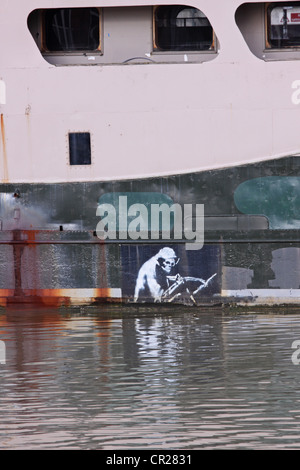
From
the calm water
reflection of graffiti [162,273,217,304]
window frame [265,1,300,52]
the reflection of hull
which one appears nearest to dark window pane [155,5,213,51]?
window frame [265,1,300,52]

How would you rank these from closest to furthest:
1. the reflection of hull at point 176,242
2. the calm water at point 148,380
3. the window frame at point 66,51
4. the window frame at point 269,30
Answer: the calm water at point 148,380, the reflection of hull at point 176,242, the window frame at point 269,30, the window frame at point 66,51

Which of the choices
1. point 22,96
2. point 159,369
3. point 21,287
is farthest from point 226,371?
point 22,96

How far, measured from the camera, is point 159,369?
27.3 feet

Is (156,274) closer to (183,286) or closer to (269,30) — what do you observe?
(183,286)

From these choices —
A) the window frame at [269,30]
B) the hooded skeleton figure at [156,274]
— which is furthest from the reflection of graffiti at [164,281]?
the window frame at [269,30]

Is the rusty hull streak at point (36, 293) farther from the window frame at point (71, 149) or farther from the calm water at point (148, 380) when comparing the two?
the window frame at point (71, 149)

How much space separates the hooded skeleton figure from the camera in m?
10.9

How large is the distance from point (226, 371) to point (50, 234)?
137 inches

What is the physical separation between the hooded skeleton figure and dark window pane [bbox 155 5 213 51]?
2.32 m

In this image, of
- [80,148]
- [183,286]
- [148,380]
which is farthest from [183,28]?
[148,380]

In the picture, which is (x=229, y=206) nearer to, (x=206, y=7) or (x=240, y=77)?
(x=240, y=77)

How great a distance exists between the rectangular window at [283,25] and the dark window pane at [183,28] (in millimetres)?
678

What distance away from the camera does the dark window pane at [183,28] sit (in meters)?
11.2

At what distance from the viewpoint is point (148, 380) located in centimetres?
792
